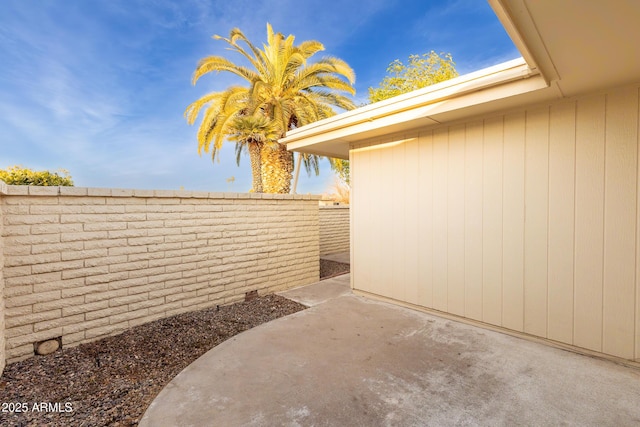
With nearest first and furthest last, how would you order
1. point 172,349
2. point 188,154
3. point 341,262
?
1. point 172,349
2. point 341,262
3. point 188,154

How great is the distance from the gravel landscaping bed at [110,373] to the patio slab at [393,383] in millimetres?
224

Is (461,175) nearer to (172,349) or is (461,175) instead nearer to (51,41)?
(172,349)

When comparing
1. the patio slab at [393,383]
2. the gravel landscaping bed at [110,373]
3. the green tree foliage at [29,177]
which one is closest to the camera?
the patio slab at [393,383]

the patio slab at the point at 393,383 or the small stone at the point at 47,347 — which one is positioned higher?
the small stone at the point at 47,347

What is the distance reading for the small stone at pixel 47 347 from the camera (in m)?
2.97

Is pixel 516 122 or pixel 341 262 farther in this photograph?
pixel 341 262

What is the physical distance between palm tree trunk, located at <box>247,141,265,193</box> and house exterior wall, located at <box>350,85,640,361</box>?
546 cm

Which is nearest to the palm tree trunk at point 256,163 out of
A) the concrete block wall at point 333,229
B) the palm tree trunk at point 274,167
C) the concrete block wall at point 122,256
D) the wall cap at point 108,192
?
the palm tree trunk at point 274,167

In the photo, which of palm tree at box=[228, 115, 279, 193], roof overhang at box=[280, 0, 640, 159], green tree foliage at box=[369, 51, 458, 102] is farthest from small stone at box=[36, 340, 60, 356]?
green tree foliage at box=[369, 51, 458, 102]

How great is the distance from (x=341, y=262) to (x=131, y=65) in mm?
9124

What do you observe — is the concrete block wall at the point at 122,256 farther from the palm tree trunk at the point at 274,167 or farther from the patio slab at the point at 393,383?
the palm tree trunk at the point at 274,167

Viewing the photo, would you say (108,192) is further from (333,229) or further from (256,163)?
(333,229)

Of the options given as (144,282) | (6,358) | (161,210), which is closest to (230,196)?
(161,210)

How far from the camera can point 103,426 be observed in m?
1.95
